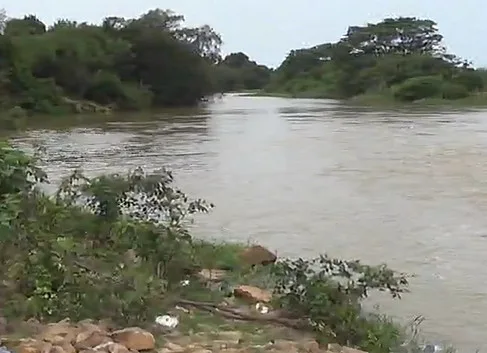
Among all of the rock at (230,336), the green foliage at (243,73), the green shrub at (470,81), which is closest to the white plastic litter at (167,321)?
the rock at (230,336)

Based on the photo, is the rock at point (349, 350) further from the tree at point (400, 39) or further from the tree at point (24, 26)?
the tree at point (400, 39)

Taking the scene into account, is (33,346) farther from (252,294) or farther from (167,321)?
(252,294)

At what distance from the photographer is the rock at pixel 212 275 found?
20.3ft

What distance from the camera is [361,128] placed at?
985 inches

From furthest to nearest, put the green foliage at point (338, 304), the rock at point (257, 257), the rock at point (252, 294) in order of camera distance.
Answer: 1. the rock at point (257, 257)
2. the rock at point (252, 294)
3. the green foliage at point (338, 304)

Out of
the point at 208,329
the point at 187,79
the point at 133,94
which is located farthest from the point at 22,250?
the point at 187,79

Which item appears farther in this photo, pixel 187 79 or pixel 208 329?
pixel 187 79

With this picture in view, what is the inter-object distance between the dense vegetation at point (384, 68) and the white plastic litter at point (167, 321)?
142 feet

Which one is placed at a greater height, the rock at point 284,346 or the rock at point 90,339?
the rock at point 90,339

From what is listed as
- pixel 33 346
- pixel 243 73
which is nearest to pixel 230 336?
pixel 33 346

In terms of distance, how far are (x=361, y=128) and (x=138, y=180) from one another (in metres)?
19.4

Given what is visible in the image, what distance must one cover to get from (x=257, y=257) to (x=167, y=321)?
7.91 feet

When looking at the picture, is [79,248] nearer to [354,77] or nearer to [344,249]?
[344,249]

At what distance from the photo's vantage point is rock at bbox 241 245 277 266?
6960 millimetres
